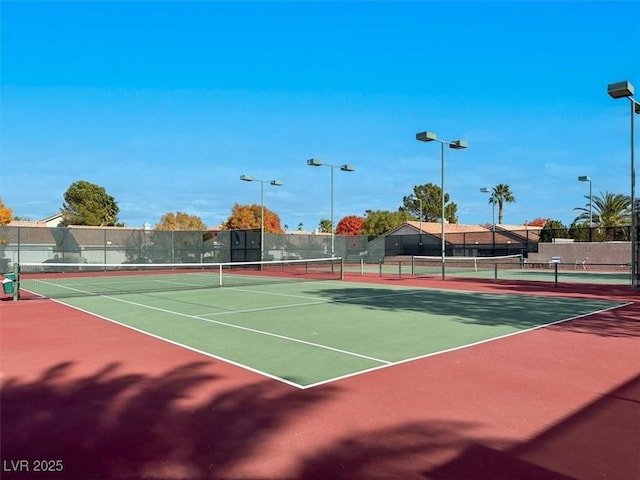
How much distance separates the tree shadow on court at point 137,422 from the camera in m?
3.69

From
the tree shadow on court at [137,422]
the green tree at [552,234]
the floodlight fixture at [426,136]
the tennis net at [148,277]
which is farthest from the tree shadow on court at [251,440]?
the green tree at [552,234]

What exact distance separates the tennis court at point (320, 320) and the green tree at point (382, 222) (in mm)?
57561

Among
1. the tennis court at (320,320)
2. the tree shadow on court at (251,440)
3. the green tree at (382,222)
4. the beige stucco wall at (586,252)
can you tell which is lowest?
the tree shadow on court at (251,440)

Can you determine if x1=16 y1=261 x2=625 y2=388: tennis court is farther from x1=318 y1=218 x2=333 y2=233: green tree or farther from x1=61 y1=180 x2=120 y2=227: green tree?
x1=318 y1=218 x2=333 y2=233: green tree

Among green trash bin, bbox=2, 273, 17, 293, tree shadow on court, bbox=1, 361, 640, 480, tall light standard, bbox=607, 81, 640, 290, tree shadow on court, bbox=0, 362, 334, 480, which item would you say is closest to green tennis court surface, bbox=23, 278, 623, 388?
tree shadow on court, bbox=0, 362, 334, 480

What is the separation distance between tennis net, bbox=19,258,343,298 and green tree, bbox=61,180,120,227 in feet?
143

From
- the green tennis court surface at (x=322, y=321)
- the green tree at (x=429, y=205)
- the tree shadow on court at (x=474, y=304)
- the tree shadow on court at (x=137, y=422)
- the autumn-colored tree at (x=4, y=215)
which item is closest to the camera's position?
the tree shadow on court at (x=137, y=422)

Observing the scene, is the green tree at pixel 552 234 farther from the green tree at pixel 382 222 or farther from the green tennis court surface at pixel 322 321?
the green tree at pixel 382 222

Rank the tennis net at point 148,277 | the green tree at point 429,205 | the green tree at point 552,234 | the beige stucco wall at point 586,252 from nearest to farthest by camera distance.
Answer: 1. the tennis net at point 148,277
2. the beige stucco wall at point 586,252
3. the green tree at point 552,234
4. the green tree at point 429,205

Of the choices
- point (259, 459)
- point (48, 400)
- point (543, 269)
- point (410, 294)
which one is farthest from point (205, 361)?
point (543, 269)

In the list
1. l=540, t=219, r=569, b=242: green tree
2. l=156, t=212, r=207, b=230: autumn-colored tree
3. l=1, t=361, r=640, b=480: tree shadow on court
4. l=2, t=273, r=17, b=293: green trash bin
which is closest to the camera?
l=1, t=361, r=640, b=480: tree shadow on court

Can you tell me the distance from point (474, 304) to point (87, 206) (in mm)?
70984

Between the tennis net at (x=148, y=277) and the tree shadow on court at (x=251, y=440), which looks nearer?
the tree shadow on court at (x=251, y=440)

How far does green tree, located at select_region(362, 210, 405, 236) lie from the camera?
7525 cm
